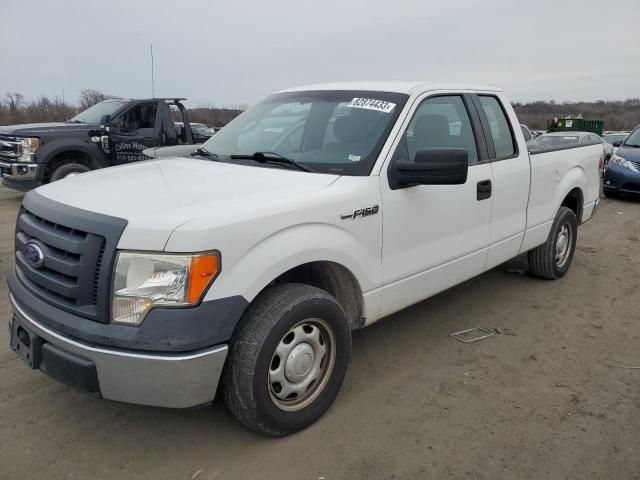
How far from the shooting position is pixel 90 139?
9.21 meters

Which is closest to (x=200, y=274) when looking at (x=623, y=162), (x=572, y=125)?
(x=623, y=162)

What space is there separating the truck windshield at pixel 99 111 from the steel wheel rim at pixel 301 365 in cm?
826

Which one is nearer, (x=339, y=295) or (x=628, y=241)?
(x=339, y=295)

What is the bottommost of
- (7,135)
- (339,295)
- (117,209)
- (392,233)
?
(339,295)

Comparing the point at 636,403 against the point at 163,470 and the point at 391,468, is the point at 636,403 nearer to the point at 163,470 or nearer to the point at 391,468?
the point at 391,468

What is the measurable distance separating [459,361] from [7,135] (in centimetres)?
853

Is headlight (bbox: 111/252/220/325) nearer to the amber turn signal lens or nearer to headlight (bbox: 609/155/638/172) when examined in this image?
the amber turn signal lens

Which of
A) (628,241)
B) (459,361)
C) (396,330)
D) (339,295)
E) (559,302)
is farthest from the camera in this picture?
(628,241)

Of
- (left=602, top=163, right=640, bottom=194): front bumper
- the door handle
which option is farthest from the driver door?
(left=602, top=163, right=640, bottom=194): front bumper

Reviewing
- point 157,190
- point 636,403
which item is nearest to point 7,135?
point 157,190

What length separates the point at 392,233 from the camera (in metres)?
3.25

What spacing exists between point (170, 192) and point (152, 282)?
24.0 inches

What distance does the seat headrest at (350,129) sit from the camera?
134 inches

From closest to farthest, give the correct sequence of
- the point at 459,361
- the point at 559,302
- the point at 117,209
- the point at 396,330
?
1. the point at 117,209
2. the point at 459,361
3. the point at 396,330
4. the point at 559,302
